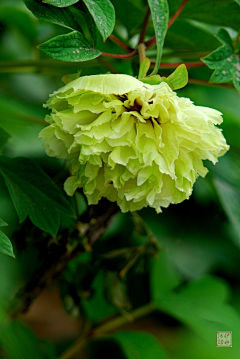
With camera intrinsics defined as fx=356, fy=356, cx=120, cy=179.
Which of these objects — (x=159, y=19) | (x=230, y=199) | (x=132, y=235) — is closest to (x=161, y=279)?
(x=132, y=235)

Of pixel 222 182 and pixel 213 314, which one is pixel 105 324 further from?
pixel 222 182

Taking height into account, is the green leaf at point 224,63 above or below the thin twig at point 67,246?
above

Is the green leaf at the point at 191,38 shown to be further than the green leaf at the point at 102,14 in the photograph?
Yes

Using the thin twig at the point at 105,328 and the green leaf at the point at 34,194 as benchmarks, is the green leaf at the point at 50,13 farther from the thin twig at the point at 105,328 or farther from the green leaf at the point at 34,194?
the thin twig at the point at 105,328

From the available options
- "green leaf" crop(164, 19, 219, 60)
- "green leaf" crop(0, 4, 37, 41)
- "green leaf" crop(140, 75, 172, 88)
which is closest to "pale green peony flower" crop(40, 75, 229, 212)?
"green leaf" crop(140, 75, 172, 88)

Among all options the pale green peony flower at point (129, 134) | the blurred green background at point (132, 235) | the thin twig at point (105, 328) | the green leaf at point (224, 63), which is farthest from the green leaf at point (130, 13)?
the thin twig at point (105, 328)

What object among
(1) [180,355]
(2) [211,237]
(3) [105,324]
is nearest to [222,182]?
(2) [211,237]

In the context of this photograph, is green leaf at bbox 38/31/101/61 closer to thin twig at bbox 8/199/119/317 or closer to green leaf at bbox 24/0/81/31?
green leaf at bbox 24/0/81/31

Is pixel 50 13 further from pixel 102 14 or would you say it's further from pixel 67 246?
pixel 67 246
